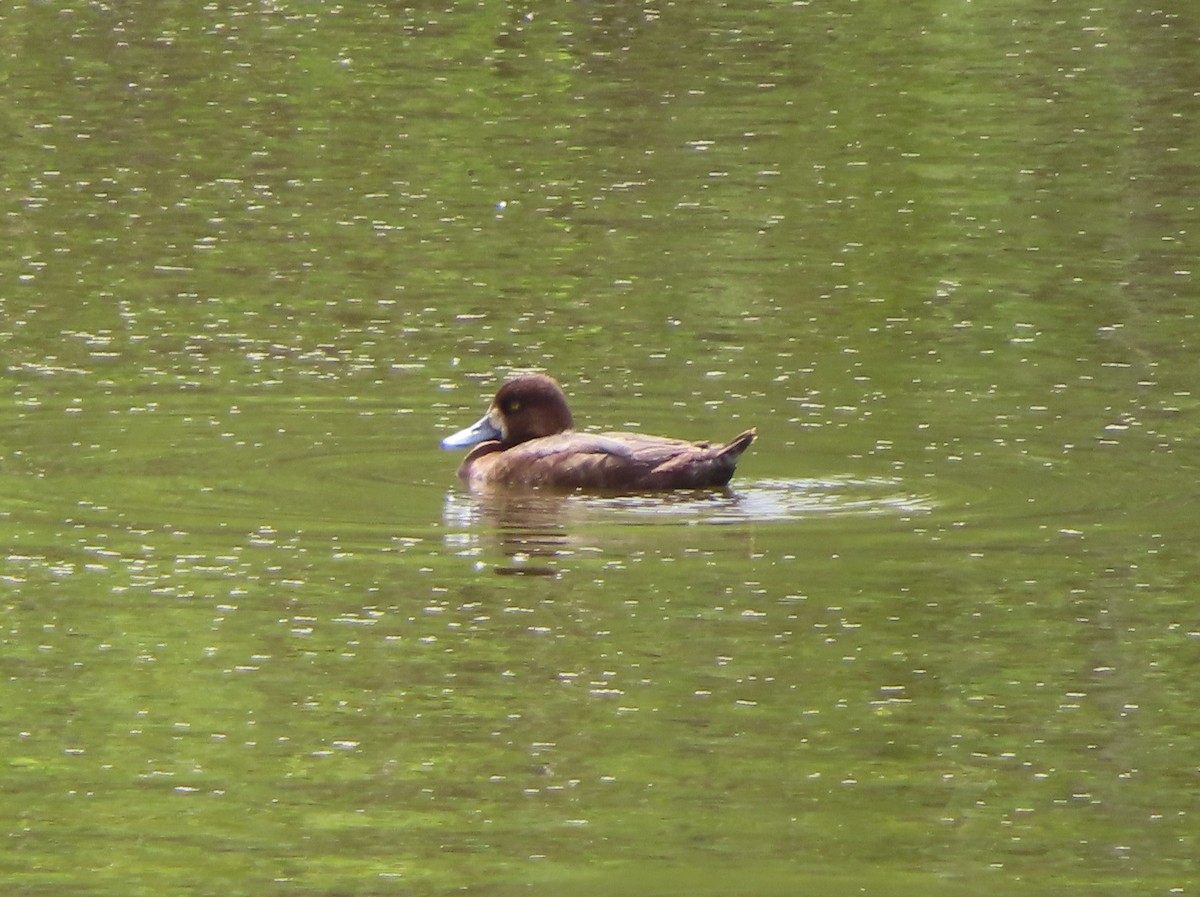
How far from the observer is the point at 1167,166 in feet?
64.9

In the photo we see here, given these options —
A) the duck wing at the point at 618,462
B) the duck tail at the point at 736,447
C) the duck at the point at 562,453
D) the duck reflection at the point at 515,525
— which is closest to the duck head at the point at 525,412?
the duck at the point at 562,453

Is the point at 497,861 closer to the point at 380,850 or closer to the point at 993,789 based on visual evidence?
the point at 380,850

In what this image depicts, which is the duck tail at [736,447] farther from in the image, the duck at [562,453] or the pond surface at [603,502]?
the pond surface at [603,502]

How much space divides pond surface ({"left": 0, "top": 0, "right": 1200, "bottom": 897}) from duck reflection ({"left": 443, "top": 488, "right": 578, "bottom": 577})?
0.14 feet

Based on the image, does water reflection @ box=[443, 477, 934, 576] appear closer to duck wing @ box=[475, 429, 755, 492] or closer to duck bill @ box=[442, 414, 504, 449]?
duck wing @ box=[475, 429, 755, 492]

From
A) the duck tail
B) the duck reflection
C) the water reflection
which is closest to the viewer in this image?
the duck reflection

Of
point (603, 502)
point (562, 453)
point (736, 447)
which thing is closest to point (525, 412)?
point (562, 453)

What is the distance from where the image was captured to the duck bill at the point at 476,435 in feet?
39.0

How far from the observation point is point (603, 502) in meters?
11.2

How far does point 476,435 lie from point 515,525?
122cm

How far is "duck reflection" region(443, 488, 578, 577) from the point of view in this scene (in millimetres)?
10164

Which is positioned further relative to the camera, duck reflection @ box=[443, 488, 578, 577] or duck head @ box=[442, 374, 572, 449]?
duck head @ box=[442, 374, 572, 449]

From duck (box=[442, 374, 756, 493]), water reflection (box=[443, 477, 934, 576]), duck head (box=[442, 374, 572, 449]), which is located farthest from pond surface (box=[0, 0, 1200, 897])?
duck head (box=[442, 374, 572, 449])

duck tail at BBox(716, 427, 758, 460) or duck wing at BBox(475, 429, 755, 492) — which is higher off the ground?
duck tail at BBox(716, 427, 758, 460)
